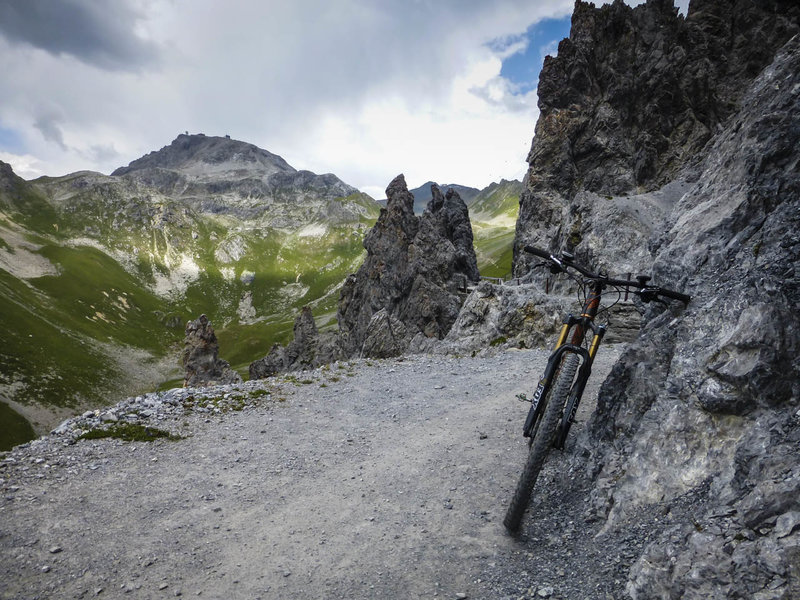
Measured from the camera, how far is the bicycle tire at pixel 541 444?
711 centimetres

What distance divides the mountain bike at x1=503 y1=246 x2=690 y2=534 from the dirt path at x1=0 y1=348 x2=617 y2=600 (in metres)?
1.29

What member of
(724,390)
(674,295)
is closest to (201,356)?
(674,295)

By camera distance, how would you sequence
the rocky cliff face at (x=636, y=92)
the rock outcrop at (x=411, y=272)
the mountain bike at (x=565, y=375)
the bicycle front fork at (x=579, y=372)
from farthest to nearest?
the rocky cliff face at (x=636, y=92) < the rock outcrop at (x=411, y=272) < the bicycle front fork at (x=579, y=372) < the mountain bike at (x=565, y=375)

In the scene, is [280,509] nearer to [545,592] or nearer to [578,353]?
[545,592]

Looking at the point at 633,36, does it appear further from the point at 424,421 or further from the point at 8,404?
the point at 8,404

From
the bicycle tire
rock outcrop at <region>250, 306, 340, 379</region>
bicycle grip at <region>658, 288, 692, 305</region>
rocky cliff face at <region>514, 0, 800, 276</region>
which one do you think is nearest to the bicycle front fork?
the bicycle tire

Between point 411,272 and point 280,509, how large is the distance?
60.3 meters

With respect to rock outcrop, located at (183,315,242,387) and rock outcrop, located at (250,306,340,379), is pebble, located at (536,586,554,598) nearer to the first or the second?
rock outcrop, located at (250,306,340,379)

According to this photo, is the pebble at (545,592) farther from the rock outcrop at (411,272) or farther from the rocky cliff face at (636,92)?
the rocky cliff face at (636,92)

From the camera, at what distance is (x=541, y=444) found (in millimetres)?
7066

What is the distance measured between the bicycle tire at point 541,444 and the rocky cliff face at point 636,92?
5994 centimetres

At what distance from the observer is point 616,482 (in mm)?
7641

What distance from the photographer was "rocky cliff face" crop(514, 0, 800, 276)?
2707 inches

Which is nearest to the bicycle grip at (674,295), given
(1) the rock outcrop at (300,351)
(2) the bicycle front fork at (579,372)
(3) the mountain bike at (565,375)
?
(3) the mountain bike at (565,375)
